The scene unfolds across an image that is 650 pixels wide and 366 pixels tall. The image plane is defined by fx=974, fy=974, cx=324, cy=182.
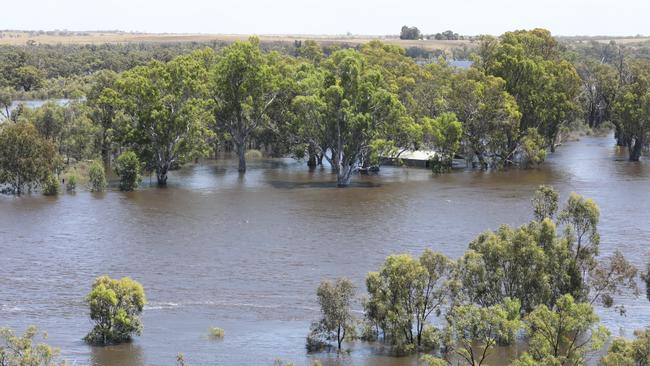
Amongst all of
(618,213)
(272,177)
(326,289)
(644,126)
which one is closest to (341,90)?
(272,177)

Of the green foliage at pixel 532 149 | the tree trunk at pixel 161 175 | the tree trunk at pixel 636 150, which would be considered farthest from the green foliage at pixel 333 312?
the tree trunk at pixel 636 150

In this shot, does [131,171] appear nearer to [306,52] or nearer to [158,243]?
[158,243]

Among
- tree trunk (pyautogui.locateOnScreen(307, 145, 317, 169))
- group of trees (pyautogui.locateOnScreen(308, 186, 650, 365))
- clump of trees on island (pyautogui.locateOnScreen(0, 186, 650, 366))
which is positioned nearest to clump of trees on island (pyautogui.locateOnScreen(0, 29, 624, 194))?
tree trunk (pyautogui.locateOnScreen(307, 145, 317, 169))

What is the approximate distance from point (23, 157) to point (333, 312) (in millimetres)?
43290

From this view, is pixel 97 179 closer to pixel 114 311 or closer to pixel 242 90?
pixel 242 90

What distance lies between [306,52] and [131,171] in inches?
1732

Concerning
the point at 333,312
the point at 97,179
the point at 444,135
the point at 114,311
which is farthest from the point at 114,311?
the point at 444,135

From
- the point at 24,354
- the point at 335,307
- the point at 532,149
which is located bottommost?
the point at 532,149

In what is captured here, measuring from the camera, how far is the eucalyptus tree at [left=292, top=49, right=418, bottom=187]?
252 feet

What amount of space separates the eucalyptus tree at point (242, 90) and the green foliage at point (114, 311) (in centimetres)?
4615

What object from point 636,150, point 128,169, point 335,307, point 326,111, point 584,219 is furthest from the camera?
point 636,150

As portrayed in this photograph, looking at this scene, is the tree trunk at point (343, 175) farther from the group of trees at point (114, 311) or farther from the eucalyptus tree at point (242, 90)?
the group of trees at point (114, 311)

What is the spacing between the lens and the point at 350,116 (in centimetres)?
7631

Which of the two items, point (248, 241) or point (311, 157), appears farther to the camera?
point (311, 157)
